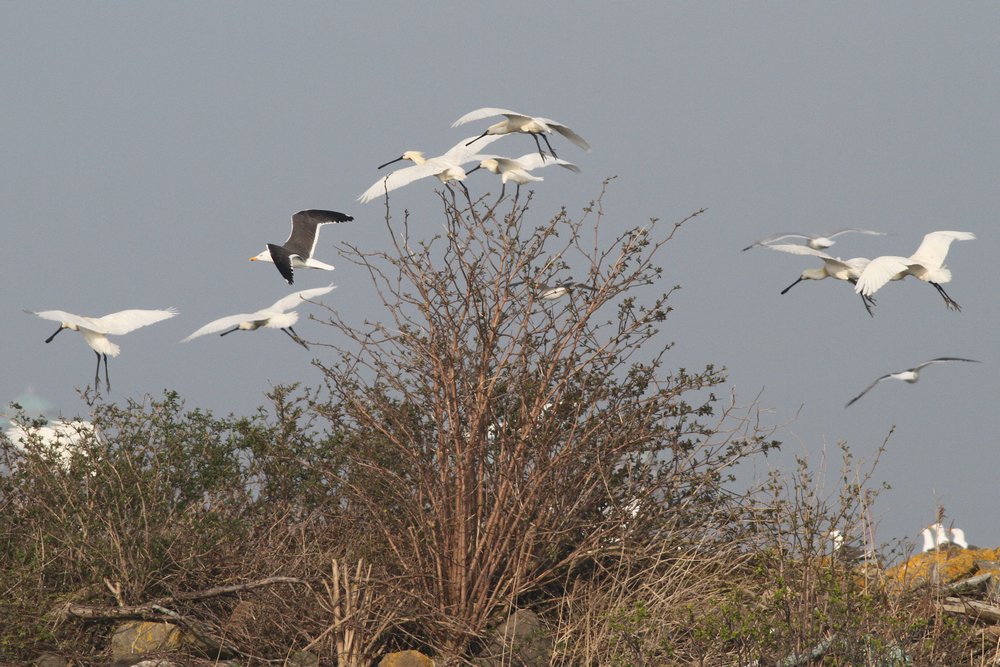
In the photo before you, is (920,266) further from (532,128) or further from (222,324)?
(222,324)

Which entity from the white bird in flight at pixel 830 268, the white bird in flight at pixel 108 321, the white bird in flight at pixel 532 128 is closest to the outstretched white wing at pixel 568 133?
the white bird in flight at pixel 532 128

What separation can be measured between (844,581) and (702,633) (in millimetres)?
1189

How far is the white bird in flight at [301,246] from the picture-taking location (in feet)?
27.4

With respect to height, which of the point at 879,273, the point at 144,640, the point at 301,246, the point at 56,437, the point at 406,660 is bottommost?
the point at 406,660

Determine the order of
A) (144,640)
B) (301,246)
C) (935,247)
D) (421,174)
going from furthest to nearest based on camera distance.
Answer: (301,246), (935,247), (421,174), (144,640)

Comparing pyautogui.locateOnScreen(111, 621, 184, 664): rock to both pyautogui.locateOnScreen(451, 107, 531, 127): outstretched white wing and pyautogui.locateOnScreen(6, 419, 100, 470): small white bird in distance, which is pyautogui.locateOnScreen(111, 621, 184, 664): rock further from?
pyautogui.locateOnScreen(451, 107, 531, 127): outstretched white wing

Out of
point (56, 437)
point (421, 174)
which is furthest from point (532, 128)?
point (56, 437)

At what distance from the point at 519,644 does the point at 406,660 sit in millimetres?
568

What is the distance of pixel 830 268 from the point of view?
8977 mm

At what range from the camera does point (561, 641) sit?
5926mm

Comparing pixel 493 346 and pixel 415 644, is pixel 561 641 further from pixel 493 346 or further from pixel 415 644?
pixel 493 346

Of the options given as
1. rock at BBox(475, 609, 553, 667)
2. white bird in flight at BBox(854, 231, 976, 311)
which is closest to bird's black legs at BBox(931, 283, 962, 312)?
white bird in flight at BBox(854, 231, 976, 311)

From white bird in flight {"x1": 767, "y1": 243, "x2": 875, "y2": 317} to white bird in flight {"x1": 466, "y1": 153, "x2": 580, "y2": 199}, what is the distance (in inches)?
70.7

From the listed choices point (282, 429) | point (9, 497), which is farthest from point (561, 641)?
Answer: point (9, 497)
